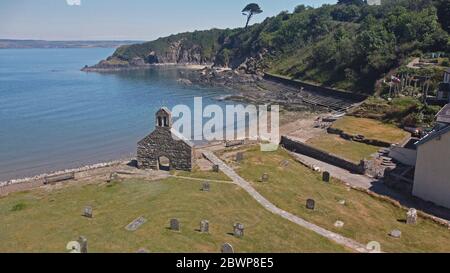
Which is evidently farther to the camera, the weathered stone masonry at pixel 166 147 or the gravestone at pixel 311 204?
the weathered stone masonry at pixel 166 147

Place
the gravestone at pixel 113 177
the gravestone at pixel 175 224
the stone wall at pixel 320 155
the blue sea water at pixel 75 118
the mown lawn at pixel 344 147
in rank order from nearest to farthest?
the gravestone at pixel 175 224, the gravestone at pixel 113 177, the stone wall at pixel 320 155, the mown lawn at pixel 344 147, the blue sea water at pixel 75 118

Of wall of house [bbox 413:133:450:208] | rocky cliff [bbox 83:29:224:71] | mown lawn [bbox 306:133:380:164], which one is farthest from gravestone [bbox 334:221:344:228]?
rocky cliff [bbox 83:29:224:71]

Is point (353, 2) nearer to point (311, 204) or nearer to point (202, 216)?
point (311, 204)

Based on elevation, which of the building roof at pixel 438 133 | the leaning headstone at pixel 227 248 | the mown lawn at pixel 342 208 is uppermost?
the building roof at pixel 438 133

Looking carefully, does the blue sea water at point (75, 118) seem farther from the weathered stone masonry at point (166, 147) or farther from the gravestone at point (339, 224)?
the gravestone at point (339, 224)

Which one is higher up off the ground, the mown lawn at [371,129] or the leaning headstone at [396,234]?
the mown lawn at [371,129]

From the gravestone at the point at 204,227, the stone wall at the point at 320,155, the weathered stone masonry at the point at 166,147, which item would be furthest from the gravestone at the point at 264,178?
the gravestone at the point at 204,227
